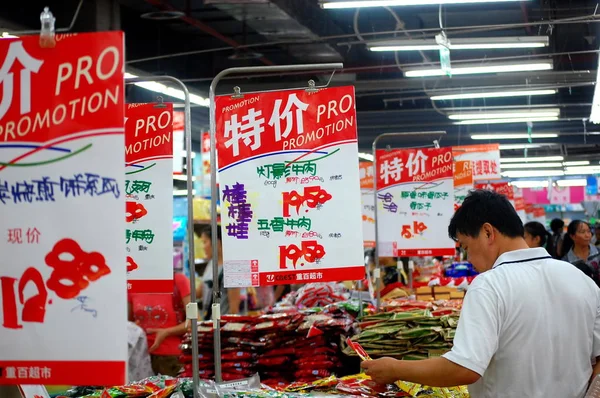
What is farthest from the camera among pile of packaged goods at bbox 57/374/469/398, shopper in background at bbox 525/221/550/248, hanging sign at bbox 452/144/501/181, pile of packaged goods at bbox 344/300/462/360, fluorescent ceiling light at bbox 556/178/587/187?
fluorescent ceiling light at bbox 556/178/587/187

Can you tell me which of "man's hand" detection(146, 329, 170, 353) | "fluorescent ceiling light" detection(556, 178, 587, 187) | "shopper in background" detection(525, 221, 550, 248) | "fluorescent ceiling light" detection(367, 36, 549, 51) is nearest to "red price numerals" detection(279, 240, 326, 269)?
"man's hand" detection(146, 329, 170, 353)

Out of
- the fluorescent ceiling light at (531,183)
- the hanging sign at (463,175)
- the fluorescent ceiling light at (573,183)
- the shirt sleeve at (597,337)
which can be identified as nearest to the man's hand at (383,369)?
the shirt sleeve at (597,337)

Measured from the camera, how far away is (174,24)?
44.6 feet

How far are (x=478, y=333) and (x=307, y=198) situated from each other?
1805 millimetres

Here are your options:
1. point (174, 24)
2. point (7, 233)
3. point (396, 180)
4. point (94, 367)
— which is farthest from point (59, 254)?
point (174, 24)

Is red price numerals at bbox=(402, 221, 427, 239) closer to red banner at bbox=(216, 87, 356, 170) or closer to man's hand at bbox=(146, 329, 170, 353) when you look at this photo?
man's hand at bbox=(146, 329, 170, 353)

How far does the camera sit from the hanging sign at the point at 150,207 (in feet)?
14.3

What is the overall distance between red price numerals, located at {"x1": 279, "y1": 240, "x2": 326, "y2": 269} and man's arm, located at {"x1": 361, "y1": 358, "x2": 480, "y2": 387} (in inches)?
50.8

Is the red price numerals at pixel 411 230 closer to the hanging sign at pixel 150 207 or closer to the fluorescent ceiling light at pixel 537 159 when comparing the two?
the hanging sign at pixel 150 207

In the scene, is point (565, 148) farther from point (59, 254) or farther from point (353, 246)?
point (59, 254)

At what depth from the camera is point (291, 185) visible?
175 inches

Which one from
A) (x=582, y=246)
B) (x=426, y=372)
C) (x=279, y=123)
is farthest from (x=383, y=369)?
(x=582, y=246)

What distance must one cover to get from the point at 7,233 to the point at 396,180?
18.6ft

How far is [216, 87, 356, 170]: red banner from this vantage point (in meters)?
4.43
